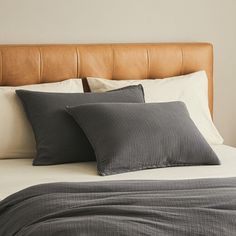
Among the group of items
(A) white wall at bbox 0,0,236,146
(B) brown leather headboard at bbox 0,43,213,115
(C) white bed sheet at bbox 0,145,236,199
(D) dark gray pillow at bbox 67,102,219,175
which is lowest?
(C) white bed sheet at bbox 0,145,236,199

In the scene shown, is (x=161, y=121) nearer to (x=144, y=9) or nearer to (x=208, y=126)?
(x=208, y=126)

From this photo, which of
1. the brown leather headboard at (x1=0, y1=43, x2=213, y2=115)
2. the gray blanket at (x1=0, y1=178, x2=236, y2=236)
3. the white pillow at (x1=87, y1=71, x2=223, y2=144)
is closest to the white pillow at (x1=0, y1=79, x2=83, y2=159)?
the brown leather headboard at (x1=0, y1=43, x2=213, y2=115)

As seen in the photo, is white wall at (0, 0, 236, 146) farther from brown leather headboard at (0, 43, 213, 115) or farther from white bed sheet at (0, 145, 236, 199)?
white bed sheet at (0, 145, 236, 199)

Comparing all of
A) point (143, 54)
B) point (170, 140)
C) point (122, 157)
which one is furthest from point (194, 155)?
point (143, 54)

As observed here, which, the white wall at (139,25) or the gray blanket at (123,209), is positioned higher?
the white wall at (139,25)

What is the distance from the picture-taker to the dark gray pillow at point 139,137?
8.95 feet

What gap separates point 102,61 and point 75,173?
0.94 meters

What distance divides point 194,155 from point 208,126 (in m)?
0.57

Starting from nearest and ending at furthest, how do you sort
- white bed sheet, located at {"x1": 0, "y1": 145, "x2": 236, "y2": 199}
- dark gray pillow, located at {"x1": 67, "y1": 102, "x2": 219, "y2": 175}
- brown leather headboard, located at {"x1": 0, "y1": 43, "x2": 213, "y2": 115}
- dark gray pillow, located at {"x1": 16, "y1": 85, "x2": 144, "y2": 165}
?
white bed sheet, located at {"x1": 0, "y1": 145, "x2": 236, "y2": 199}, dark gray pillow, located at {"x1": 67, "y1": 102, "x2": 219, "y2": 175}, dark gray pillow, located at {"x1": 16, "y1": 85, "x2": 144, "y2": 165}, brown leather headboard, located at {"x1": 0, "y1": 43, "x2": 213, "y2": 115}

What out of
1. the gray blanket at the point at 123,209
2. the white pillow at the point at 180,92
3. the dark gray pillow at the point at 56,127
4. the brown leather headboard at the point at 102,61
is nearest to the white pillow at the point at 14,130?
the dark gray pillow at the point at 56,127

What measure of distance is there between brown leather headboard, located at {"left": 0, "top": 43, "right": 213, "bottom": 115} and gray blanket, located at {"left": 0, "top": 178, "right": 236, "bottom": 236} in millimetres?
1252

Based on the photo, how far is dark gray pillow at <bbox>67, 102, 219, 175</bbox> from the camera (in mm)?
2727

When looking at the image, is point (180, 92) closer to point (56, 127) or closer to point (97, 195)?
point (56, 127)

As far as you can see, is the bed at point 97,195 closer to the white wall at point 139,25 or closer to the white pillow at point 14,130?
the white pillow at point 14,130
